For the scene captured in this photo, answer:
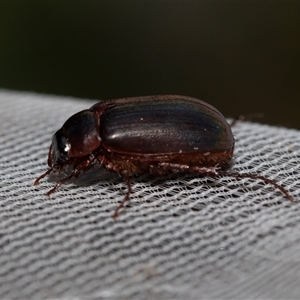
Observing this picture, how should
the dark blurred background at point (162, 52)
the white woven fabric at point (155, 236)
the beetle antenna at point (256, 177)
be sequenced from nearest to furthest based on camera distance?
the white woven fabric at point (155, 236)
the beetle antenna at point (256, 177)
the dark blurred background at point (162, 52)

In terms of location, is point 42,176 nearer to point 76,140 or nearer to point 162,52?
point 76,140

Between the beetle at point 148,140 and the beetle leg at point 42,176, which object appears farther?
the beetle leg at point 42,176

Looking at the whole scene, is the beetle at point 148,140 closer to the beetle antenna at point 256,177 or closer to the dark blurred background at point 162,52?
the beetle antenna at point 256,177

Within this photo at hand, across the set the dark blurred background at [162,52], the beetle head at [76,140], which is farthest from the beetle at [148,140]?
the dark blurred background at [162,52]

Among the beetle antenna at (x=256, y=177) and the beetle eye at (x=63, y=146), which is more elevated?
the beetle eye at (x=63, y=146)

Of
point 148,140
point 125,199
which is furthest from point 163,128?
point 125,199

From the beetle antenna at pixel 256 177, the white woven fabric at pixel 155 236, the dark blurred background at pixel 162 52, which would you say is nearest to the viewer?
the white woven fabric at pixel 155 236

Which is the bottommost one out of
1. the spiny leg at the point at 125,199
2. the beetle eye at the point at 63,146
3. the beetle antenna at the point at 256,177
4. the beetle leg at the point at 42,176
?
the beetle leg at the point at 42,176
